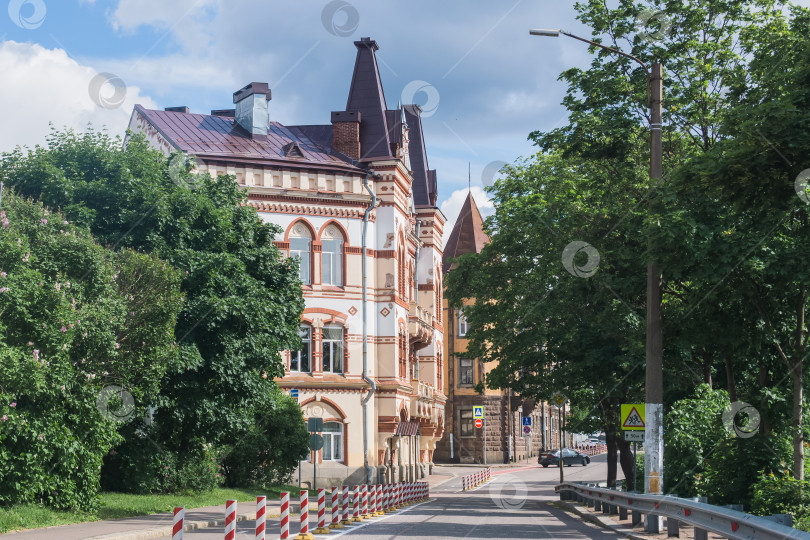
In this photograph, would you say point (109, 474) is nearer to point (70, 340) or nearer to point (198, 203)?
point (198, 203)

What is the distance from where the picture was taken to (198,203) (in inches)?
1067

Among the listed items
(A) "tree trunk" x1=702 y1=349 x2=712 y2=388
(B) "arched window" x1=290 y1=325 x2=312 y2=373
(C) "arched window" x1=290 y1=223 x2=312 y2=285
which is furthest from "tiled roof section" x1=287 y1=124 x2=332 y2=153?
(A) "tree trunk" x1=702 y1=349 x2=712 y2=388

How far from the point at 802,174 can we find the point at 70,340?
1254cm

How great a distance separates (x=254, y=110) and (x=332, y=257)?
25.1 feet

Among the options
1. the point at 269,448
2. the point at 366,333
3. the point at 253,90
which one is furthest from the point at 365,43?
the point at 269,448

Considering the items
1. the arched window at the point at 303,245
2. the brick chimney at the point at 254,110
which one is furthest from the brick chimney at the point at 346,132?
the arched window at the point at 303,245

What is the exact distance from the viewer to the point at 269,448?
35.2 m

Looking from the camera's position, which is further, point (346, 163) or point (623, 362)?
point (346, 163)

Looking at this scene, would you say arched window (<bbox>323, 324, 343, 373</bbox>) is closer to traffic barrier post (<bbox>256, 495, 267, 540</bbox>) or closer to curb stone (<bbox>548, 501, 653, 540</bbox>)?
curb stone (<bbox>548, 501, 653, 540</bbox>)

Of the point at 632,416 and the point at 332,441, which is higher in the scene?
the point at 632,416

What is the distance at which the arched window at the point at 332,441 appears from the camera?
144 ft

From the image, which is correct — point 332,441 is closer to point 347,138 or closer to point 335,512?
point 347,138

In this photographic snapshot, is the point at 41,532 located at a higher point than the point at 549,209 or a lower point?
lower

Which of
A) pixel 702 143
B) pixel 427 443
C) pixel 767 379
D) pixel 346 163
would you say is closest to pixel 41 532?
pixel 767 379
